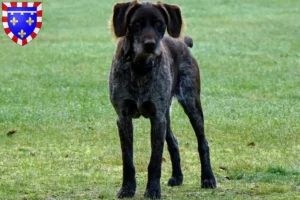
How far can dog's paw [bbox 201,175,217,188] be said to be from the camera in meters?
9.99

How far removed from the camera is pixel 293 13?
40.9 meters

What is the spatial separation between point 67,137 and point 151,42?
5.49 m

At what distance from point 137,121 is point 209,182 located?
5.47m

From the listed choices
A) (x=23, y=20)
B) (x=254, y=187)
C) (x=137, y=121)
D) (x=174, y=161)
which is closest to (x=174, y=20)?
(x=174, y=161)

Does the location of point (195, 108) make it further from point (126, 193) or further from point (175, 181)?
point (126, 193)

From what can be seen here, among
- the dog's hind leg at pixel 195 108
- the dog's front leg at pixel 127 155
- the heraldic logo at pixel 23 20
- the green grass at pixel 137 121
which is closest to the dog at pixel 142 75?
the dog's front leg at pixel 127 155

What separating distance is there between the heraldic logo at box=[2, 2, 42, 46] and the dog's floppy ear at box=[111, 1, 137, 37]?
718cm

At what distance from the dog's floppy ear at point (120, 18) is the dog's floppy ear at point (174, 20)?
1.42 feet

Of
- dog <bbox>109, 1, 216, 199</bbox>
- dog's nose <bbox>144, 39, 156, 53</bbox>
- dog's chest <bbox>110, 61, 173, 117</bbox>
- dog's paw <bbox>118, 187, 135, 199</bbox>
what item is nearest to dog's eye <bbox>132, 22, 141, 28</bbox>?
dog <bbox>109, 1, 216, 199</bbox>

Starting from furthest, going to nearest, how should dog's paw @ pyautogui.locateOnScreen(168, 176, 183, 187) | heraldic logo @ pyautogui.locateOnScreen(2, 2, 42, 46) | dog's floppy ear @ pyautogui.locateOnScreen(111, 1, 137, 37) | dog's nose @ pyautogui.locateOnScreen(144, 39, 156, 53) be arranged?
1. heraldic logo @ pyautogui.locateOnScreen(2, 2, 42, 46)
2. dog's paw @ pyautogui.locateOnScreen(168, 176, 183, 187)
3. dog's floppy ear @ pyautogui.locateOnScreen(111, 1, 137, 37)
4. dog's nose @ pyautogui.locateOnScreen(144, 39, 156, 53)

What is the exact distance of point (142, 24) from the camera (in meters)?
8.85

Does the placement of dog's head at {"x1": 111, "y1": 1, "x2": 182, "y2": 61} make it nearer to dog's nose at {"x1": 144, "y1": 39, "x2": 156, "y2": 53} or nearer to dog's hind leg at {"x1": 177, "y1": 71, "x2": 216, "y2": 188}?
dog's nose at {"x1": 144, "y1": 39, "x2": 156, "y2": 53}

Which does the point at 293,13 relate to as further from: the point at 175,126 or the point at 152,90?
the point at 152,90

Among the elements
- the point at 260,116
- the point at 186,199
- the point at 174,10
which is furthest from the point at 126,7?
the point at 260,116
